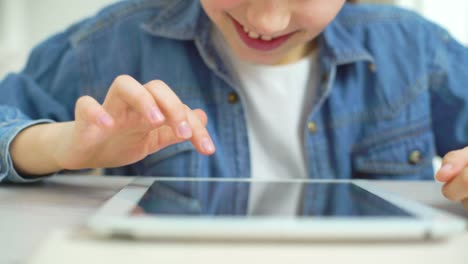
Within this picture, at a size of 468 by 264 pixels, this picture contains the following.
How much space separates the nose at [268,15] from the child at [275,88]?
109 millimetres

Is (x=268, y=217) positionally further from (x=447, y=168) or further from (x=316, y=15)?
(x=316, y=15)

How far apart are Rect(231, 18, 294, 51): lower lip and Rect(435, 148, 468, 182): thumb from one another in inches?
9.5

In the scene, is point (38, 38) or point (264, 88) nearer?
point (264, 88)

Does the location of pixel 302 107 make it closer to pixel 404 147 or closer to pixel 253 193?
pixel 404 147

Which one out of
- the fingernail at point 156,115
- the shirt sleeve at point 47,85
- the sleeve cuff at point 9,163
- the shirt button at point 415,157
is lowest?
the shirt button at point 415,157

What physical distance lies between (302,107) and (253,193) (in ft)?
1.07

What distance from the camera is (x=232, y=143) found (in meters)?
0.68

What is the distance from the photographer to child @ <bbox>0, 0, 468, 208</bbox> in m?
0.68

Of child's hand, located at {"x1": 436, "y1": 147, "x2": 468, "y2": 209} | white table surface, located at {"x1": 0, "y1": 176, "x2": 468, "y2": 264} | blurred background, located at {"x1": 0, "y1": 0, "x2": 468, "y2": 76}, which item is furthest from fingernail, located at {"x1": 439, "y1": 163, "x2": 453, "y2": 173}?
blurred background, located at {"x1": 0, "y1": 0, "x2": 468, "y2": 76}

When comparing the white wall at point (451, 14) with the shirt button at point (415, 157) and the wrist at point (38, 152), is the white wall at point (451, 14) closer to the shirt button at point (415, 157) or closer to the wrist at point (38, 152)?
the shirt button at point (415, 157)

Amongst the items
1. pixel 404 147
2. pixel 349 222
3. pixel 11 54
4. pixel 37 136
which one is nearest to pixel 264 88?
pixel 404 147

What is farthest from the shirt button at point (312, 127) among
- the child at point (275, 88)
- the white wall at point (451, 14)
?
the white wall at point (451, 14)

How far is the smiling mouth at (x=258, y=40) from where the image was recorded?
22.8 inches

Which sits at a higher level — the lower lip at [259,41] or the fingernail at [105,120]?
the lower lip at [259,41]
